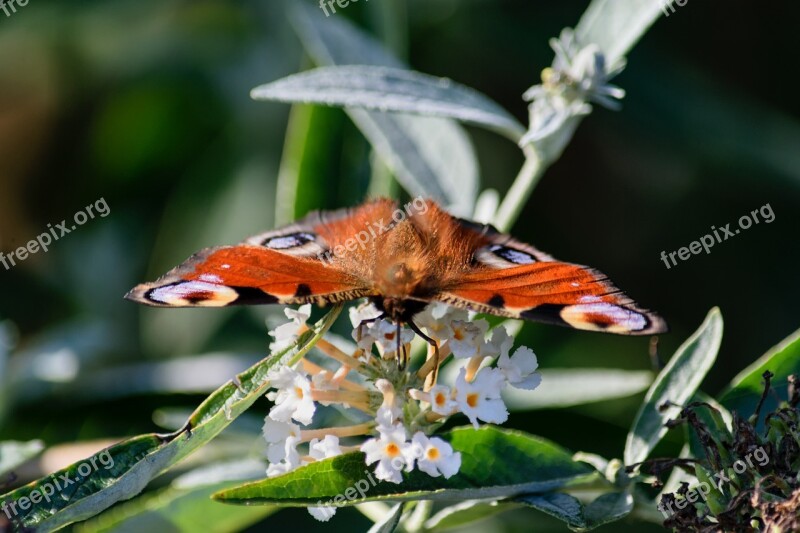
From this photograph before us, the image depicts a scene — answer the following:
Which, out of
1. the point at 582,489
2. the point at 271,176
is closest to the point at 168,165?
the point at 271,176

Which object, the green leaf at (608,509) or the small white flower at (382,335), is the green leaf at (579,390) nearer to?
the green leaf at (608,509)

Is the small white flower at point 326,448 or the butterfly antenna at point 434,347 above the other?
the butterfly antenna at point 434,347

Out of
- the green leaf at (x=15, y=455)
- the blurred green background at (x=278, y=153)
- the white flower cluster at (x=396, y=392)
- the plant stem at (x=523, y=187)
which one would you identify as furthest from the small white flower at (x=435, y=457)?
the blurred green background at (x=278, y=153)

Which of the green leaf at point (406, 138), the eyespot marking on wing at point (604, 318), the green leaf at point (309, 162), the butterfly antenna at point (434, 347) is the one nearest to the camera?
the eyespot marking on wing at point (604, 318)

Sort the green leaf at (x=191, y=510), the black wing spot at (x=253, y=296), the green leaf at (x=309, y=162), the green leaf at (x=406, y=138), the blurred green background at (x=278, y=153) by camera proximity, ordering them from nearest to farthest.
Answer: the black wing spot at (x=253, y=296) < the green leaf at (x=191, y=510) < the green leaf at (x=406, y=138) < the green leaf at (x=309, y=162) < the blurred green background at (x=278, y=153)

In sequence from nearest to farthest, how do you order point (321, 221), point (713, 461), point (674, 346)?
point (713, 461) → point (321, 221) → point (674, 346)

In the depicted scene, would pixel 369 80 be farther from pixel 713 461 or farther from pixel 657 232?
pixel 657 232
